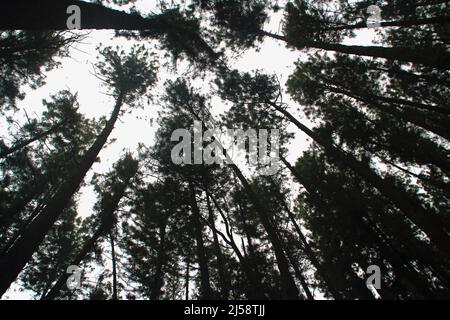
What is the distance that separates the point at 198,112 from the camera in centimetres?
1123

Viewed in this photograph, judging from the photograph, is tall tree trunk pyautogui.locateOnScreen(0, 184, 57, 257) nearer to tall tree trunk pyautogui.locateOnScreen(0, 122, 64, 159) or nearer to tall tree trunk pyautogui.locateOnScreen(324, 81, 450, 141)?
tall tree trunk pyautogui.locateOnScreen(0, 122, 64, 159)

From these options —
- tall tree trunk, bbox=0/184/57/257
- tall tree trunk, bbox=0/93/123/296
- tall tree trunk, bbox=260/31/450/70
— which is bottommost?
tall tree trunk, bbox=0/93/123/296

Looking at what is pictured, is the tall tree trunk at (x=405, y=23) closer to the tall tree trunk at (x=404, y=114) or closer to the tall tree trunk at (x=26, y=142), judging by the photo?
the tall tree trunk at (x=404, y=114)

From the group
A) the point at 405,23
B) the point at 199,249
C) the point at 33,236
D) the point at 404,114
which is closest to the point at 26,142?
the point at 33,236

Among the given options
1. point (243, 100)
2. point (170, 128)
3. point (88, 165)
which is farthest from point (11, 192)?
point (243, 100)

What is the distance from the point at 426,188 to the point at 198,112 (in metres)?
15.6

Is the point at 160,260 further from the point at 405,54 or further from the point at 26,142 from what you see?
the point at 405,54

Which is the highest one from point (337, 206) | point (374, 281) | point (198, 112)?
point (198, 112)

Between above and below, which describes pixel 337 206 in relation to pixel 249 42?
below

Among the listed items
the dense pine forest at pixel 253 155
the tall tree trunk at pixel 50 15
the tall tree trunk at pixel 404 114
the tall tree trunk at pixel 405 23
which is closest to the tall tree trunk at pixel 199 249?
the dense pine forest at pixel 253 155

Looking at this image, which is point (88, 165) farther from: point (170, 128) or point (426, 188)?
point (426, 188)

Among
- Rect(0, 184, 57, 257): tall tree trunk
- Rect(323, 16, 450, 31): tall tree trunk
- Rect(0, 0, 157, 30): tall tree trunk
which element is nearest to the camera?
Rect(0, 0, 157, 30): tall tree trunk

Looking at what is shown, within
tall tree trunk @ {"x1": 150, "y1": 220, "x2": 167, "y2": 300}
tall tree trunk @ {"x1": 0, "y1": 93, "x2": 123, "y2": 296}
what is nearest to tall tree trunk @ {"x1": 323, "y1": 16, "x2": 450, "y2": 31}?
tall tree trunk @ {"x1": 0, "y1": 93, "x2": 123, "y2": 296}

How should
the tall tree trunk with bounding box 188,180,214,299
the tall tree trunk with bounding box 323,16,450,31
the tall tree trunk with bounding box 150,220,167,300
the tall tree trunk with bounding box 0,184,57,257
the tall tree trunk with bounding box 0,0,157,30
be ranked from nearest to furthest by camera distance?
the tall tree trunk with bounding box 0,0,157,30
the tall tree trunk with bounding box 323,16,450,31
the tall tree trunk with bounding box 188,180,214,299
the tall tree trunk with bounding box 0,184,57,257
the tall tree trunk with bounding box 150,220,167,300
